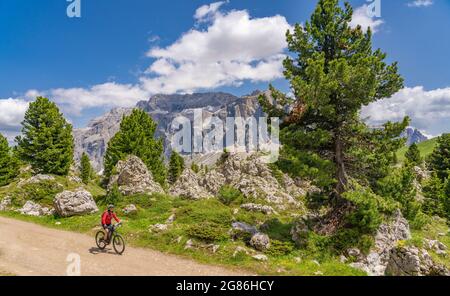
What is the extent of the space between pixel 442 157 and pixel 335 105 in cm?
5015

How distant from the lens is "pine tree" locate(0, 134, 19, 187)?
4403cm

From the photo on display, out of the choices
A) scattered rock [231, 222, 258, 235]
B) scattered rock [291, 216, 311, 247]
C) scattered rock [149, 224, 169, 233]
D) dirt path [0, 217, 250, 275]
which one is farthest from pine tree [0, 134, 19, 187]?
scattered rock [291, 216, 311, 247]

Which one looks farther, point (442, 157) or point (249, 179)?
point (442, 157)

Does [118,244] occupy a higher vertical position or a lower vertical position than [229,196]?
higher

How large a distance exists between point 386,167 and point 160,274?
49.7ft

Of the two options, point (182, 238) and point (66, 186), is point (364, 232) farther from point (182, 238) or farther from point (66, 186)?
point (66, 186)

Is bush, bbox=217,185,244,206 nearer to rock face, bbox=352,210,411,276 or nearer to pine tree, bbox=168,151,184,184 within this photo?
rock face, bbox=352,210,411,276

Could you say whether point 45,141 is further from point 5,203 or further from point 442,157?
point 442,157

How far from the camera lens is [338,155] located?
66.3 ft

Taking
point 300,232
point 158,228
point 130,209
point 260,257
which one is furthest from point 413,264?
point 130,209

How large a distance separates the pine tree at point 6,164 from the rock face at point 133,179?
18789 mm

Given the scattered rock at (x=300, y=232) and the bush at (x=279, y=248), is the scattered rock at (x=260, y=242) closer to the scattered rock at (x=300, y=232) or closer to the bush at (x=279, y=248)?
the bush at (x=279, y=248)

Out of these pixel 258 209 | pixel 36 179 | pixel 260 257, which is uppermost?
pixel 36 179

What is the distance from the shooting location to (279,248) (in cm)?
1786
